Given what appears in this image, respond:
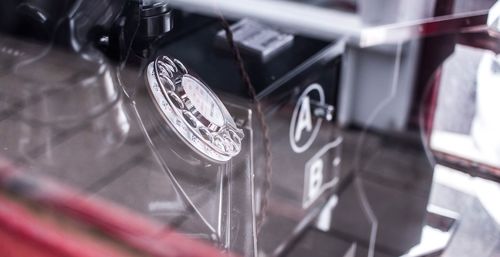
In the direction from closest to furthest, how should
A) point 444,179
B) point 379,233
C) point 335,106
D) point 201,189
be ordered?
point 201,189 → point 444,179 → point 379,233 → point 335,106

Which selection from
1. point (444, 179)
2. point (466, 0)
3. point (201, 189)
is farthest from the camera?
point (444, 179)

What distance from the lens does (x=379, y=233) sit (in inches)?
36.9

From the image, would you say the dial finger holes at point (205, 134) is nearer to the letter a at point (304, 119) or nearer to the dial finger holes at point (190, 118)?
the dial finger holes at point (190, 118)

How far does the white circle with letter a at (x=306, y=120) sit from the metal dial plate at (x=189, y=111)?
360 millimetres

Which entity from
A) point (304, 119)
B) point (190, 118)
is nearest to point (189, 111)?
point (190, 118)

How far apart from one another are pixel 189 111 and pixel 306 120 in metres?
0.44

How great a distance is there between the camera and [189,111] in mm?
516

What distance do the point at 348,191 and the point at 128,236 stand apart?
70cm

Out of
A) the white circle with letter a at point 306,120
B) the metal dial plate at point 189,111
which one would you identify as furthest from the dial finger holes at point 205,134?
the white circle with letter a at point 306,120

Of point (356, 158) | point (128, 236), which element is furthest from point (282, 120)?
point (128, 236)

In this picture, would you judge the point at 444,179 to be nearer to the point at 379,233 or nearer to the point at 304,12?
the point at 379,233

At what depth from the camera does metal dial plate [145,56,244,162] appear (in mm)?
504

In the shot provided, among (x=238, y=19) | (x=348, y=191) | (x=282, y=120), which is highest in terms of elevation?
(x=238, y=19)

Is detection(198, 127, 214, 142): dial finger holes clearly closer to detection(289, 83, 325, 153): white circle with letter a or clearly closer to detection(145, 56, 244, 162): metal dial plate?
detection(145, 56, 244, 162): metal dial plate
